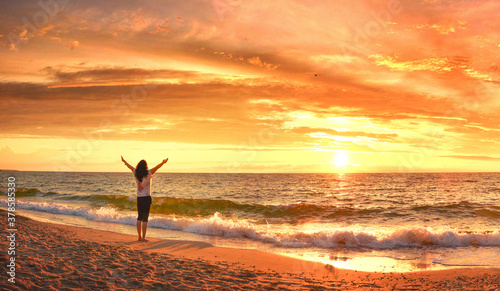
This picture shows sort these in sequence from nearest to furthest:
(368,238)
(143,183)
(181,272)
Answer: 1. (181,272)
2. (143,183)
3. (368,238)

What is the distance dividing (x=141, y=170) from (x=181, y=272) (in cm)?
446

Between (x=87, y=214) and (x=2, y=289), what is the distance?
16314mm

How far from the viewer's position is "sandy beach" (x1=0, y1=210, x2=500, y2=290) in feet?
22.0

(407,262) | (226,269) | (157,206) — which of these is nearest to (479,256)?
(407,262)

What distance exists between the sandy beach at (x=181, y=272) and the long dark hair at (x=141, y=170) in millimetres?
2190

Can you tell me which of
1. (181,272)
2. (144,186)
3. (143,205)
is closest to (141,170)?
(144,186)

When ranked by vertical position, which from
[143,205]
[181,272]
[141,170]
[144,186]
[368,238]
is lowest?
[368,238]

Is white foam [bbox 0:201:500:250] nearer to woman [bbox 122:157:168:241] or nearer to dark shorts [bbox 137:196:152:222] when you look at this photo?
dark shorts [bbox 137:196:152:222]

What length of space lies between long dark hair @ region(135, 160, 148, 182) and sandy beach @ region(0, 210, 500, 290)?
219cm

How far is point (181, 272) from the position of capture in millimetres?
7938

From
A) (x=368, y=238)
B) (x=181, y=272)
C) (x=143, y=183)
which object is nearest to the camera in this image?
(x=181, y=272)

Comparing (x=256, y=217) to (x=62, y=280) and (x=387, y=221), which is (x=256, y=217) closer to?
(x=387, y=221)

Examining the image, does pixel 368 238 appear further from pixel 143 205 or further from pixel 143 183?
pixel 143 183

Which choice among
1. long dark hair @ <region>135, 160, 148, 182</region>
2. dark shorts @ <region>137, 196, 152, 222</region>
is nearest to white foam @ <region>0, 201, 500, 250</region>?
dark shorts @ <region>137, 196, 152, 222</region>
